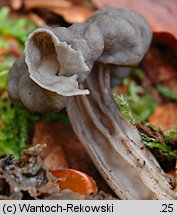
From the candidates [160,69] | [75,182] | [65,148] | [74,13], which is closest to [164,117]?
[160,69]

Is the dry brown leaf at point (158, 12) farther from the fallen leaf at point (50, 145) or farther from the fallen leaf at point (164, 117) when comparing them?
the fallen leaf at point (50, 145)

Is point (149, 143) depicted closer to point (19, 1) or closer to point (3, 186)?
point (3, 186)

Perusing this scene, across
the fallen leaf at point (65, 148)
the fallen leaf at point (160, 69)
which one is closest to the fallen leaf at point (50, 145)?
the fallen leaf at point (65, 148)

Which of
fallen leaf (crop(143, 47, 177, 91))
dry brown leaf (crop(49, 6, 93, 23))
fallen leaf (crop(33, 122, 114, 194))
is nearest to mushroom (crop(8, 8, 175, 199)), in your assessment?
fallen leaf (crop(33, 122, 114, 194))

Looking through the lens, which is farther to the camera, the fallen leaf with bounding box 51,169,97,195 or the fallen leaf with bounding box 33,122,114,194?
the fallen leaf with bounding box 33,122,114,194

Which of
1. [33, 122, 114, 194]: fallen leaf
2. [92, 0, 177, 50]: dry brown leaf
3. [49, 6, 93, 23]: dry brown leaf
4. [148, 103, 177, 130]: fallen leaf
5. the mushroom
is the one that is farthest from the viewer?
[49, 6, 93, 23]: dry brown leaf

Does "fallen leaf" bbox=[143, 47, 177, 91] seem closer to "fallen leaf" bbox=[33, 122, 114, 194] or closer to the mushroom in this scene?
the mushroom

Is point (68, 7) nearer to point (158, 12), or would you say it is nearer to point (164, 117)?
point (158, 12)
